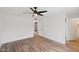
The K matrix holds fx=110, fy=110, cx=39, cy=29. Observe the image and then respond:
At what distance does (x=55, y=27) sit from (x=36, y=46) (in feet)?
1.43

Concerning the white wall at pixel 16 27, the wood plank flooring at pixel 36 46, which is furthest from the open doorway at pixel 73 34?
the white wall at pixel 16 27

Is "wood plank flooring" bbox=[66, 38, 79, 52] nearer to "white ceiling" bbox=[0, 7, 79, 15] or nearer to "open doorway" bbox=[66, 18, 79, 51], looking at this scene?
"open doorway" bbox=[66, 18, 79, 51]

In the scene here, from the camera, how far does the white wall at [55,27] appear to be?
1.78 m

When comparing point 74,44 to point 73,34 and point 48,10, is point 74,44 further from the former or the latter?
point 48,10

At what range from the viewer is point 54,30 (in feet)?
5.93

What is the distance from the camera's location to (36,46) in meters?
1.75

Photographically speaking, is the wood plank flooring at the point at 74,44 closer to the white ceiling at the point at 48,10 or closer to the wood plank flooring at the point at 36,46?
the wood plank flooring at the point at 36,46

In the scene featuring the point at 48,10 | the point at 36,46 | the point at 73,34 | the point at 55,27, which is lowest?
the point at 36,46

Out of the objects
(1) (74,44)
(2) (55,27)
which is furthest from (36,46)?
(1) (74,44)

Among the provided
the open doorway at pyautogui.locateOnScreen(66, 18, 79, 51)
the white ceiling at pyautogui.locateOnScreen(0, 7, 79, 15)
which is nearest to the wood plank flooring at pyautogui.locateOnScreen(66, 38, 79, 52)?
the open doorway at pyautogui.locateOnScreen(66, 18, 79, 51)

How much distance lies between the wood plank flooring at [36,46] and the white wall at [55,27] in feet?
0.32

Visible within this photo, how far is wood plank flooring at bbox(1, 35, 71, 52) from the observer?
5.67 ft
